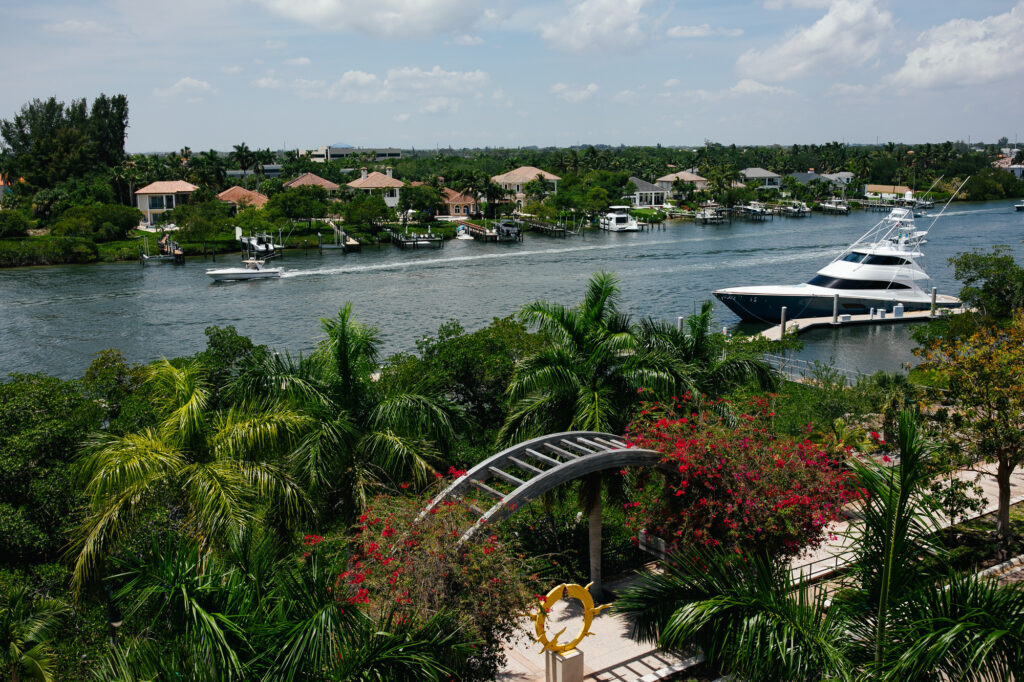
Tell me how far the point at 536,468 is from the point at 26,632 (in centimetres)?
719

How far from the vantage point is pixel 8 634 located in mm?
10508

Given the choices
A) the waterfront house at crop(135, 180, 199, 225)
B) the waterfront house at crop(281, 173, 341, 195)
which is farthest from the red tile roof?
the waterfront house at crop(135, 180, 199, 225)

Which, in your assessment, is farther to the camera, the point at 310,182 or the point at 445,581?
the point at 310,182

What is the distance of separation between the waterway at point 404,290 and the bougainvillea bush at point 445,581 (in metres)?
30.7

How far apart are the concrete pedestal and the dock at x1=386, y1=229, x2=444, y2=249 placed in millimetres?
74506

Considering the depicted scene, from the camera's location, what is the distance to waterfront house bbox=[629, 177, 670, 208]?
384 feet

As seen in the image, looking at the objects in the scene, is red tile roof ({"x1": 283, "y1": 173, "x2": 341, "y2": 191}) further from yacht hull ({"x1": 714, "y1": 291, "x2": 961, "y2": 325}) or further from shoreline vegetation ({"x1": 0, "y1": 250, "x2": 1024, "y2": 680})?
shoreline vegetation ({"x1": 0, "y1": 250, "x2": 1024, "y2": 680})

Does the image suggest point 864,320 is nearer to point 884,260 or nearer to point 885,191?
point 884,260

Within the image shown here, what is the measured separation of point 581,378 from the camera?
54.7 feet

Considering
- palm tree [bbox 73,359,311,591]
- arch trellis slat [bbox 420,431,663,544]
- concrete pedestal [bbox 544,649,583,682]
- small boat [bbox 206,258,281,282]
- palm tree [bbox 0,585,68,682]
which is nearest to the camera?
palm tree [bbox 0,585,68,682]

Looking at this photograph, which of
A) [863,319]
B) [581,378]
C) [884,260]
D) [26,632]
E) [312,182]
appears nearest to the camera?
[26,632]

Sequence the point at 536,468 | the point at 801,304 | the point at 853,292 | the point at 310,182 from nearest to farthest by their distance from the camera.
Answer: the point at 536,468 < the point at 801,304 < the point at 853,292 < the point at 310,182

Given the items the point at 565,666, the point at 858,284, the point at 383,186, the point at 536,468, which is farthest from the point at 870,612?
the point at 383,186

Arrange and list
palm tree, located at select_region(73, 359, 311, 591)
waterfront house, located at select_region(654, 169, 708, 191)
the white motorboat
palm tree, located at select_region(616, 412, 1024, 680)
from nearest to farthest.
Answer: palm tree, located at select_region(616, 412, 1024, 680) < palm tree, located at select_region(73, 359, 311, 591) < the white motorboat < waterfront house, located at select_region(654, 169, 708, 191)
